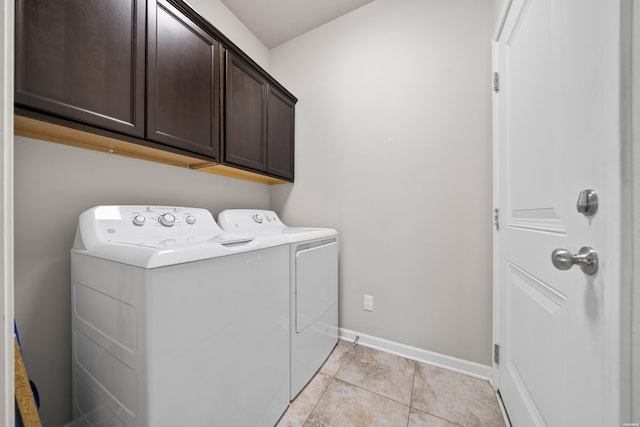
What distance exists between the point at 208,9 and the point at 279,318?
2.22 m

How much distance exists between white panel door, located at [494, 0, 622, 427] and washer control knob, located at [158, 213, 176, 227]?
1.54m

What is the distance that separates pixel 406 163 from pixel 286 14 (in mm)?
1619

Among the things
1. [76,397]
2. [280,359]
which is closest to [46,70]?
[76,397]

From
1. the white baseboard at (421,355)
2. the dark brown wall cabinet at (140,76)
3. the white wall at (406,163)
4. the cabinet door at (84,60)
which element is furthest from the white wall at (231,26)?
the white baseboard at (421,355)

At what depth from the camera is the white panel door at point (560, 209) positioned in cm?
46

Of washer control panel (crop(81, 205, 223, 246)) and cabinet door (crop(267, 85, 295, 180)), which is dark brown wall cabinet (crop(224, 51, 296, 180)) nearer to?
cabinet door (crop(267, 85, 295, 180))

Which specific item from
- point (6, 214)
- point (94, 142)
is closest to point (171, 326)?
point (6, 214)

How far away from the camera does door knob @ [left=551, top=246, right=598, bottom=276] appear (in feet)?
1.65

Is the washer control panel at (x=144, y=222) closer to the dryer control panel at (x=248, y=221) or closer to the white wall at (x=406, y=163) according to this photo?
A: the dryer control panel at (x=248, y=221)

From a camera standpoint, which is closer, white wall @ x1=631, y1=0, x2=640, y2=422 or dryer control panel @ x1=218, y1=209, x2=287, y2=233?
white wall @ x1=631, y1=0, x2=640, y2=422

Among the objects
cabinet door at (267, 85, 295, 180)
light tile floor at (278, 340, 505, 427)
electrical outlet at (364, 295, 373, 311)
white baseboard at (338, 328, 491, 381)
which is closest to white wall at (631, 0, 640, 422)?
light tile floor at (278, 340, 505, 427)

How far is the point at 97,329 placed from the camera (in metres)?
→ 0.81

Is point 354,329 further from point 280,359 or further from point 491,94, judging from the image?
point 491,94

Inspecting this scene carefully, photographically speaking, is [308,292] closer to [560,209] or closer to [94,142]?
[560,209]
